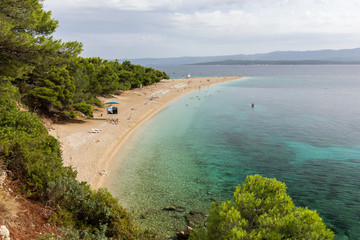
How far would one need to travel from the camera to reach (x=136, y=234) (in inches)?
473

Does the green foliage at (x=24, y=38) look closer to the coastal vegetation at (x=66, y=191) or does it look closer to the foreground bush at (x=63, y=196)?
the coastal vegetation at (x=66, y=191)

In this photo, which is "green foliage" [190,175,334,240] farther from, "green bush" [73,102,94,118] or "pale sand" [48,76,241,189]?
"green bush" [73,102,94,118]

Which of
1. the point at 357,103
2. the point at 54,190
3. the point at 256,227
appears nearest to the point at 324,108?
the point at 357,103

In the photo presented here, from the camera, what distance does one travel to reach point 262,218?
9.91 m

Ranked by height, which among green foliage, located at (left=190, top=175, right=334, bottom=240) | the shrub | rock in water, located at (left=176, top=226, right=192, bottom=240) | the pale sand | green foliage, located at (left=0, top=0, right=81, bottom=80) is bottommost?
rock in water, located at (left=176, top=226, right=192, bottom=240)

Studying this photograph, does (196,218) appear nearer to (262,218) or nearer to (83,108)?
(262,218)

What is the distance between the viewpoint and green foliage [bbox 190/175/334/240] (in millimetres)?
8977

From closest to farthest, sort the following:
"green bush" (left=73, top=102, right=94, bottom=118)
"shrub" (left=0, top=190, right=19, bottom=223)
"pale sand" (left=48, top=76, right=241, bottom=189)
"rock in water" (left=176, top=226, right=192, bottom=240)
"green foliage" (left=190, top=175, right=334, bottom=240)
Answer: "shrub" (left=0, top=190, right=19, bottom=223) < "green foliage" (left=190, top=175, right=334, bottom=240) < "rock in water" (left=176, top=226, right=192, bottom=240) < "pale sand" (left=48, top=76, right=241, bottom=189) < "green bush" (left=73, top=102, right=94, bottom=118)

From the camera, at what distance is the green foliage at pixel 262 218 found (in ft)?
29.5

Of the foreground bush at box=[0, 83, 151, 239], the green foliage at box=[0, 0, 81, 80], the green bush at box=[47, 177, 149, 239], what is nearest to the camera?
the foreground bush at box=[0, 83, 151, 239]

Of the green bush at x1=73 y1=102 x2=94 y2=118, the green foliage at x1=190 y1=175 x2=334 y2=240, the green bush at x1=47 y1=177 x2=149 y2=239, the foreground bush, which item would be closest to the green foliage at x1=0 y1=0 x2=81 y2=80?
the foreground bush

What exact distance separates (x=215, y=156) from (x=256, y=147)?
734 centimetres

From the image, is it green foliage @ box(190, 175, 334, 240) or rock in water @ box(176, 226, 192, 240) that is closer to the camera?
green foliage @ box(190, 175, 334, 240)

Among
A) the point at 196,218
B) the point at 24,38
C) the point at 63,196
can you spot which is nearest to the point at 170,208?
the point at 196,218
